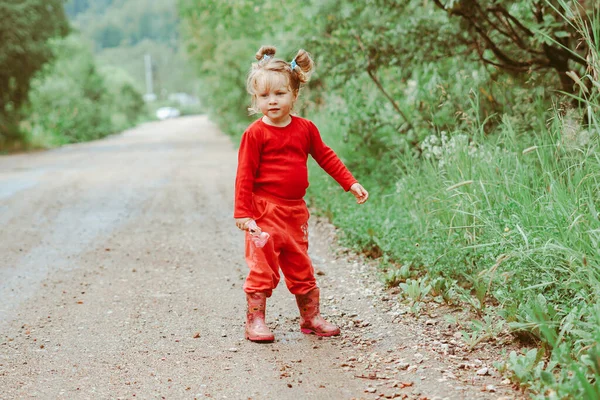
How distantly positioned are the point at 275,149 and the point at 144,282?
7.00 ft

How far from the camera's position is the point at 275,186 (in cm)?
422

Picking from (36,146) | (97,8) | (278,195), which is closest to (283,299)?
(278,195)

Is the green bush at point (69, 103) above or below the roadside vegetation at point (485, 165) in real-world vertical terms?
below

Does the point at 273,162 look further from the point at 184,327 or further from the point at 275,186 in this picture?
the point at 184,327

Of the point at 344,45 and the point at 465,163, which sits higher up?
the point at 344,45

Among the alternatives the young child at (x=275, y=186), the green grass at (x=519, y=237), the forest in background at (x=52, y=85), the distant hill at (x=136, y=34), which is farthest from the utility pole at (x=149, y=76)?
the young child at (x=275, y=186)

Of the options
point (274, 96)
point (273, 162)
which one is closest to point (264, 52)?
point (274, 96)

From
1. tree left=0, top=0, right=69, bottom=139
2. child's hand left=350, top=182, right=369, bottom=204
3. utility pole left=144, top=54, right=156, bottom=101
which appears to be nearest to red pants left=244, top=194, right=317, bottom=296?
child's hand left=350, top=182, right=369, bottom=204

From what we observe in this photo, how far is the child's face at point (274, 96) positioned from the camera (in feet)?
13.4

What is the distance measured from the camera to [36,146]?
80.5 feet

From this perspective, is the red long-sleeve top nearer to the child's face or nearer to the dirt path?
the child's face

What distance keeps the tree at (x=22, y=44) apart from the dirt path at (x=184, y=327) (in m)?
14.3

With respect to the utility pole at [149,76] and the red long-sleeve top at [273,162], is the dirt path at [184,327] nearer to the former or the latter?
the red long-sleeve top at [273,162]

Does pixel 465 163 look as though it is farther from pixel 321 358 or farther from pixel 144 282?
pixel 144 282
